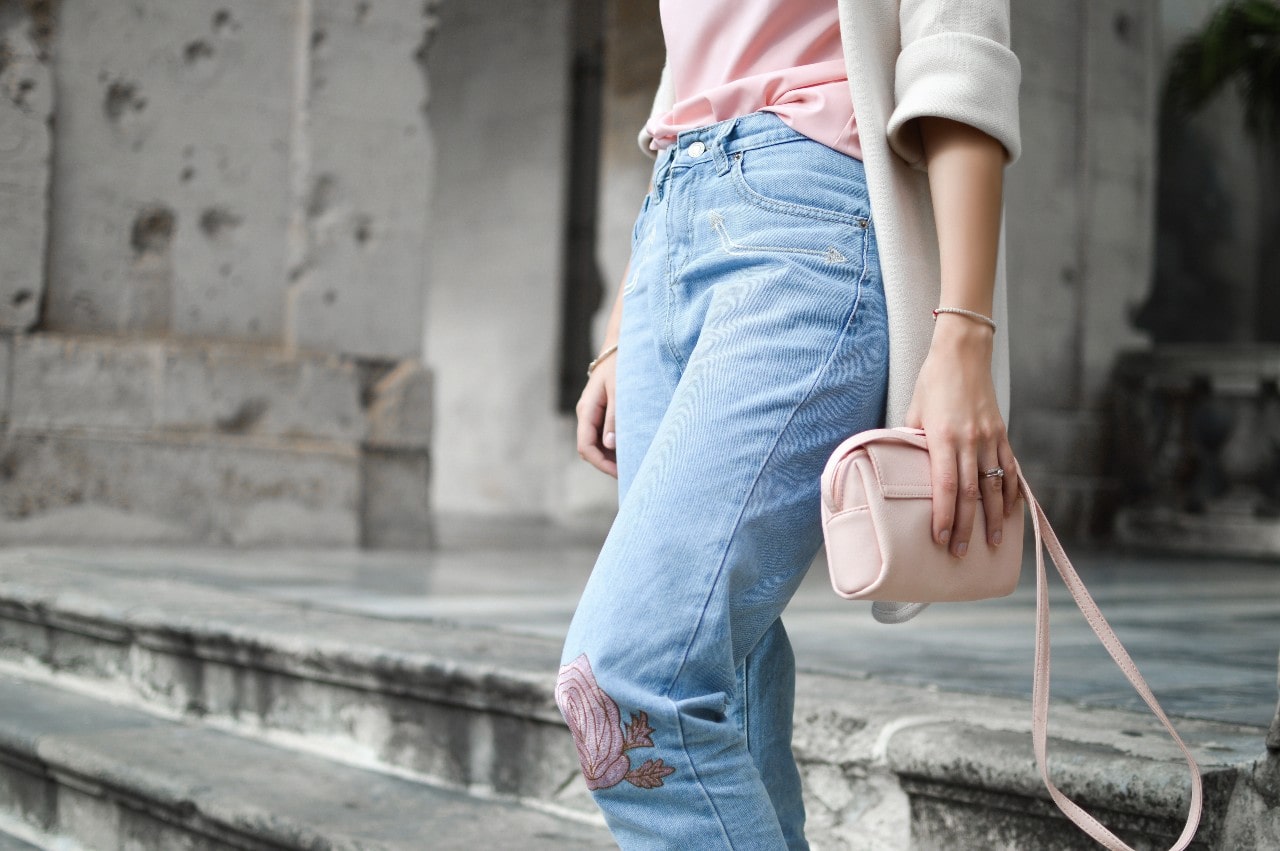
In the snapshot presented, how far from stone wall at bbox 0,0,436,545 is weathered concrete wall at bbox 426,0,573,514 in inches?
143

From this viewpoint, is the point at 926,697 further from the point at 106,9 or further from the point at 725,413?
the point at 106,9

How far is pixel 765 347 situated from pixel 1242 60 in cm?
887

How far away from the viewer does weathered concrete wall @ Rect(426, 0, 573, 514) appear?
9.14 metres

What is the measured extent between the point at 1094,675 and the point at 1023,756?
87cm

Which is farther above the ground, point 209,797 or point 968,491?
point 968,491

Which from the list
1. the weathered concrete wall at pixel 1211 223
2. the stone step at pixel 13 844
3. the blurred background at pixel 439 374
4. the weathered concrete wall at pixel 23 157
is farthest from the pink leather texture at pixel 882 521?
the weathered concrete wall at pixel 1211 223

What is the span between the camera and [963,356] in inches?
47.1

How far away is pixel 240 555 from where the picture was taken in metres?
4.62

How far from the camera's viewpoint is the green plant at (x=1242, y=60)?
8727mm

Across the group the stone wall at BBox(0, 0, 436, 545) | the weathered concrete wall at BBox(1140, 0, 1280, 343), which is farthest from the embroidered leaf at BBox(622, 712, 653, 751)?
the weathered concrete wall at BBox(1140, 0, 1280, 343)

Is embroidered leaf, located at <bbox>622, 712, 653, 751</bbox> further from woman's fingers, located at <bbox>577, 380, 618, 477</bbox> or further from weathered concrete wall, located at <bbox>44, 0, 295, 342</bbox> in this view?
weathered concrete wall, located at <bbox>44, 0, 295, 342</bbox>

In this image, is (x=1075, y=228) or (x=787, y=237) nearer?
(x=787, y=237)

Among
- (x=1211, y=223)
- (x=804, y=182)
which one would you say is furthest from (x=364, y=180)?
(x=1211, y=223)

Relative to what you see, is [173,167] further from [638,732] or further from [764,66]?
[638,732]
